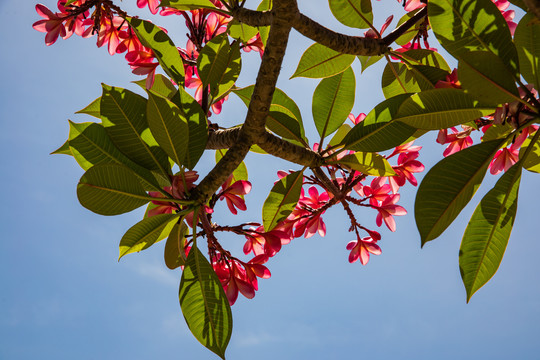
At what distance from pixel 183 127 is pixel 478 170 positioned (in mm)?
609

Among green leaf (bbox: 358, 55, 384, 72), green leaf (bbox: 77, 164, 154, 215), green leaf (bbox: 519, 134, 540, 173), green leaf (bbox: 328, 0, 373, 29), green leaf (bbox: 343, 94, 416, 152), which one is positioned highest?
green leaf (bbox: 358, 55, 384, 72)

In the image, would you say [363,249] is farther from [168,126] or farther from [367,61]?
[168,126]

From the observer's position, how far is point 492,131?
1.09 meters

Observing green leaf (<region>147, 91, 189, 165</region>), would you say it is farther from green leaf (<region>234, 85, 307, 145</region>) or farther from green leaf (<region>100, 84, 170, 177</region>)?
green leaf (<region>234, 85, 307, 145</region>)

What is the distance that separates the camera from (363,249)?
154 cm

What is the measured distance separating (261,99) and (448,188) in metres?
0.42

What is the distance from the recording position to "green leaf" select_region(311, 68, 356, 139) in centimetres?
124

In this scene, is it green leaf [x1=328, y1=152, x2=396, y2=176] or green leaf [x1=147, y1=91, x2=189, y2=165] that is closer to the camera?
green leaf [x1=147, y1=91, x2=189, y2=165]

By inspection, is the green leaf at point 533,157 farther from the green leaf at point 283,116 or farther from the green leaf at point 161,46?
the green leaf at point 161,46

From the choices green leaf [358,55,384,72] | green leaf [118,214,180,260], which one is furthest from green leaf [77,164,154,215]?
green leaf [358,55,384,72]

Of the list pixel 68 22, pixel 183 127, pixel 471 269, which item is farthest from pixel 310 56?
pixel 68 22

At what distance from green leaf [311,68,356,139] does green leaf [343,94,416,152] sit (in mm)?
212

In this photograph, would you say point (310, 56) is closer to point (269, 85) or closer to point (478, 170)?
point (269, 85)

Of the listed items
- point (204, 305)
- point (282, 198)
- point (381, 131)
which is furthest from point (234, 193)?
point (381, 131)
